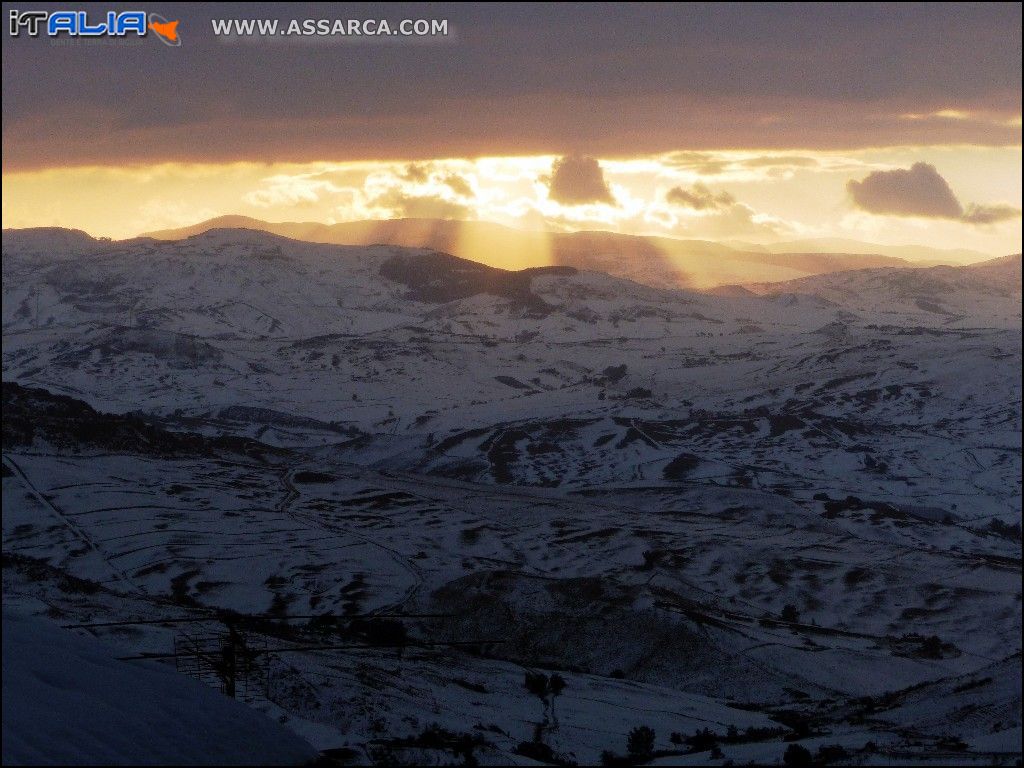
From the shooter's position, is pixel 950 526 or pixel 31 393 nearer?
pixel 950 526

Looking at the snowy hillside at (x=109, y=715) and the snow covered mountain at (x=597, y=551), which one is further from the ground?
the snowy hillside at (x=109, y=715)

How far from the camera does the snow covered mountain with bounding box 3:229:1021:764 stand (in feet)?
140

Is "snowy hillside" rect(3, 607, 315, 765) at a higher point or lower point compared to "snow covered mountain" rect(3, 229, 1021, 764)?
higher

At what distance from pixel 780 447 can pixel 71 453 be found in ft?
266

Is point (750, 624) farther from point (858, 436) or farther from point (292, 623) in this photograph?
point (858, 436)

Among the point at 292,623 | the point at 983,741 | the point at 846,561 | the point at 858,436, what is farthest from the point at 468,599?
the point at 858,436

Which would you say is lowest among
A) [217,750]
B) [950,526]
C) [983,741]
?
[950,526]

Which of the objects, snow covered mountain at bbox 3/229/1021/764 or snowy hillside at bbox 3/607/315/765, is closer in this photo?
snowy hillside at bbox 3/607/315/765

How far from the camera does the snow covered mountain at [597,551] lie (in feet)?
140

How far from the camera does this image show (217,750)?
21.8 metres

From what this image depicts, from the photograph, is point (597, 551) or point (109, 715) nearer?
point (109, 715)

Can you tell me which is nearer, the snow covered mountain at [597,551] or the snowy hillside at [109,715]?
the snowy hillside at [109,715]

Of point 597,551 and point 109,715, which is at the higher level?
point 109,715

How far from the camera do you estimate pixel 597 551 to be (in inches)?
3607
